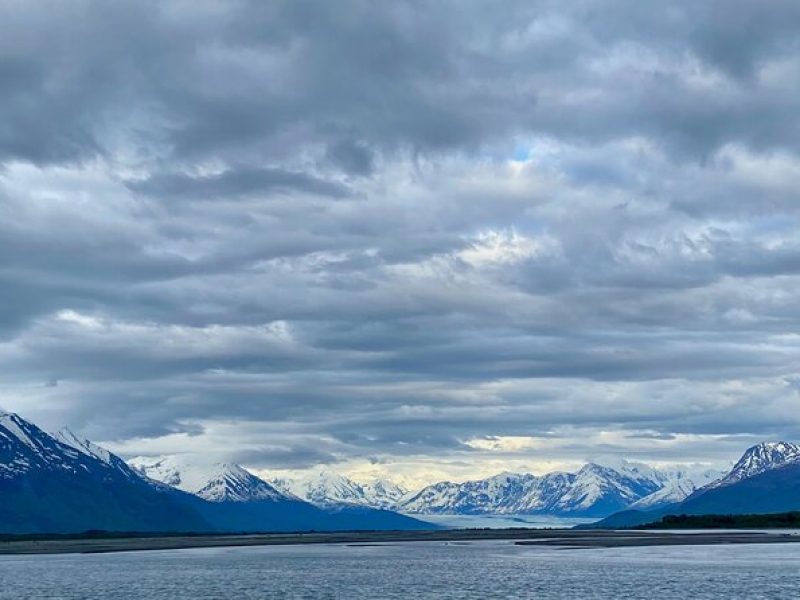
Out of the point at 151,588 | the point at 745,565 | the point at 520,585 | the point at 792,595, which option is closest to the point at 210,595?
the point at 151,588

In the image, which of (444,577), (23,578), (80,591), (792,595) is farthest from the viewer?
(23,578)

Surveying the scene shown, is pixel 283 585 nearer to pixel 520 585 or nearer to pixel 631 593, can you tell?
pixel 520 585

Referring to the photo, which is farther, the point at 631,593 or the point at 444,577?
the point at 444,577

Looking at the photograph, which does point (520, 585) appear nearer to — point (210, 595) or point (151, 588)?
point (210, 595)

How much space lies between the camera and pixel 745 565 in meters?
172

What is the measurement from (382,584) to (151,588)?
29.3 meters

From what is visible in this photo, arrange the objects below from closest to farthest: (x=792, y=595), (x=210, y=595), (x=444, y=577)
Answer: (x=792, y=595)
(x=210, y=595)
(x=444, y=577)

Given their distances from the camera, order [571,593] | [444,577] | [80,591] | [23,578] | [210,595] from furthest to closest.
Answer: [23,578] < [444,577] < [80,591] < [210,595] < [571,593]

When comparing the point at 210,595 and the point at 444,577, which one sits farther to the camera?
the point at 444,577

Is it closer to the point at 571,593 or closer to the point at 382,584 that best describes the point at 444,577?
the point at 382,584

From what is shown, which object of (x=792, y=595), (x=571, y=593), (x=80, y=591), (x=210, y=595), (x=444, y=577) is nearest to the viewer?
(x=792, y=595)

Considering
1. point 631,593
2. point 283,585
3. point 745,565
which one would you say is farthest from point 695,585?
point 283,585

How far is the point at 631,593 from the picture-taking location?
12775cm

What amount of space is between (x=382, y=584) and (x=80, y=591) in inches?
1478
